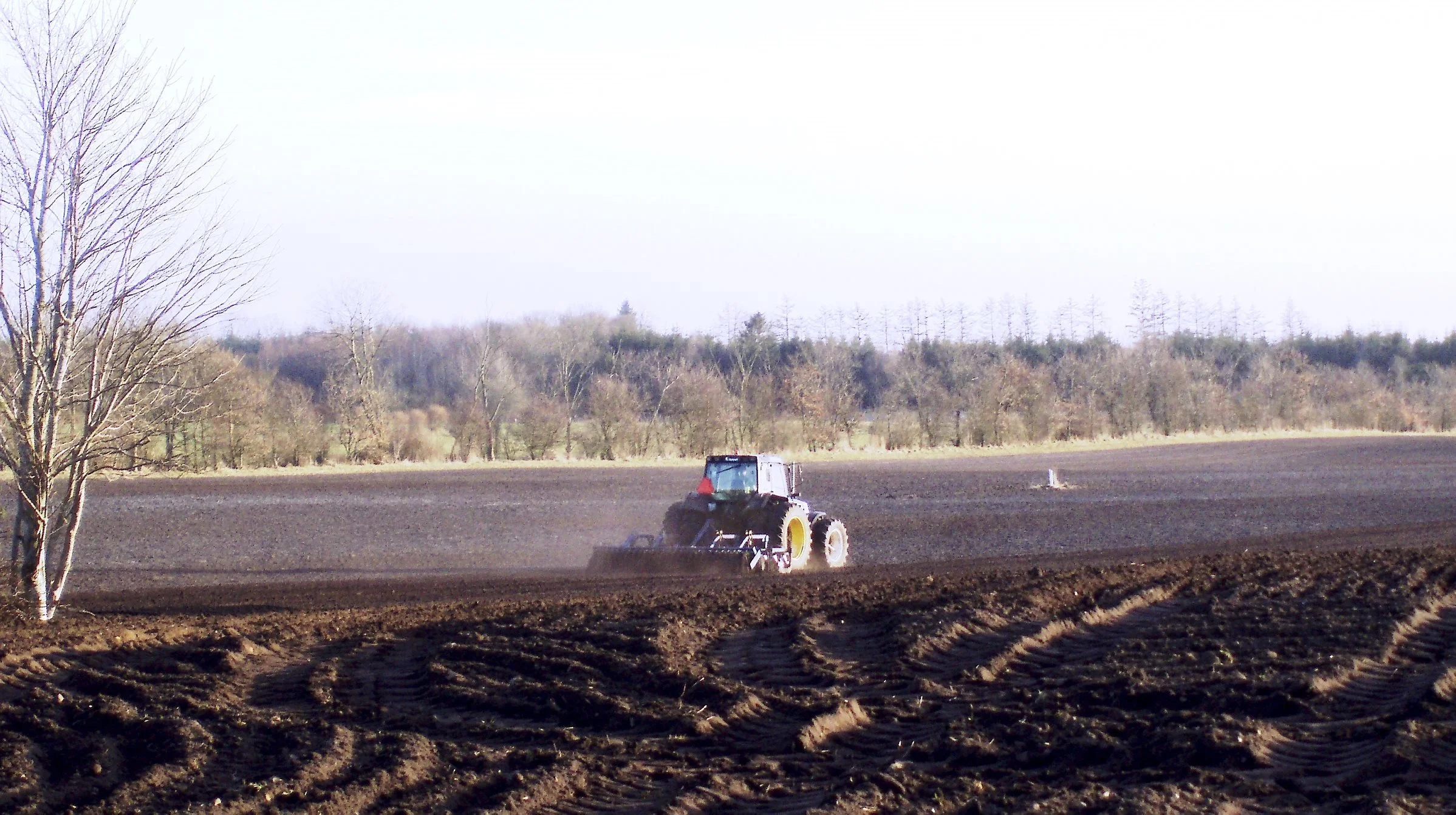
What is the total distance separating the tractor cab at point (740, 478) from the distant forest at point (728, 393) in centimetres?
1084

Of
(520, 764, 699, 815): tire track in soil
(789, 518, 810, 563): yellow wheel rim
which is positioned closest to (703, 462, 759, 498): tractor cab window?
(789, 518, 810, 563): yellow wheel rim

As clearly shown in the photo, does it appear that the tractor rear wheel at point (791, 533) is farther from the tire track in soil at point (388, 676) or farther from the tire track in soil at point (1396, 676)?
the tire track in soil at point (1396, 676)

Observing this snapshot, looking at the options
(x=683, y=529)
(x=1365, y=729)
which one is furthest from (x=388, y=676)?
(x=683, y=529)

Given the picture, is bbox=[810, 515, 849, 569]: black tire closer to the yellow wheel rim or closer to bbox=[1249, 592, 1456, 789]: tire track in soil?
the yellow wheel rim

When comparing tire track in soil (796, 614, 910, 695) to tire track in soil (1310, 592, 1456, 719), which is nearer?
tire track in soil (1310, 592, 1456, 719)

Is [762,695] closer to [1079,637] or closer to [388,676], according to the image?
[388,676]

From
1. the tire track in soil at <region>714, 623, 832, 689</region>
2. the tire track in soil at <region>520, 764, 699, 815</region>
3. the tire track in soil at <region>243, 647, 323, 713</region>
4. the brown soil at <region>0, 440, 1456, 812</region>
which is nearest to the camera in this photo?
the tire track in soil at <region>520, 764, 699, 815</region>

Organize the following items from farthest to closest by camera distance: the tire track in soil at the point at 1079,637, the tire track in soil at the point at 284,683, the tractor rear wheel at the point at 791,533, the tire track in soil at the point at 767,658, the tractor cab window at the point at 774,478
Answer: the tractor cab window at the point at 774,478 → the tractor rear wheel at the point at 791,533 → the tire track in soil at the point at 1079,637 → the tire track in soil at the point at 767,658 → the tire track in soil at the point at 284,683

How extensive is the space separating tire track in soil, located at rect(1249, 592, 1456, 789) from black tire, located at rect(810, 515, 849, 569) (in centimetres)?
915

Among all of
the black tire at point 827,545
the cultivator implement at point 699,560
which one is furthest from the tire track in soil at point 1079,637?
the black tire at point 827,545

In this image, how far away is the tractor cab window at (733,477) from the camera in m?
17.4

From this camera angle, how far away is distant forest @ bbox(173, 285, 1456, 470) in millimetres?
44750

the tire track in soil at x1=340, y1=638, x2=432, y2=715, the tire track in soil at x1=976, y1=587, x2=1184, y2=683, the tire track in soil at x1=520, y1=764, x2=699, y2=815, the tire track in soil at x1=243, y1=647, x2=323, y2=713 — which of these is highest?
the tire track in soil at x1=243, y1=647, x2=323, y2=713

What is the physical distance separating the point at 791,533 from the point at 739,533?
849 mm
